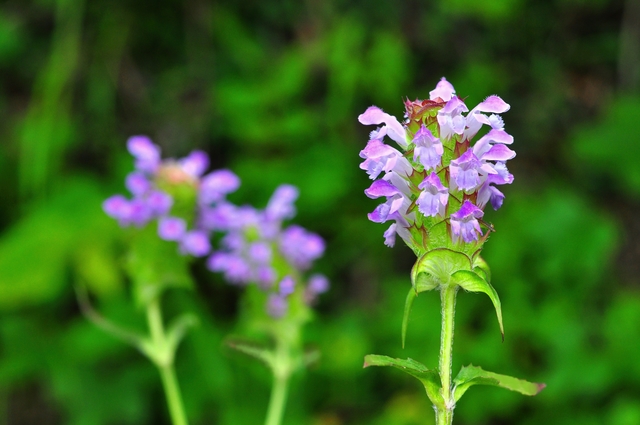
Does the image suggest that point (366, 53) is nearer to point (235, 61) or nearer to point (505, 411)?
point (235, 61)

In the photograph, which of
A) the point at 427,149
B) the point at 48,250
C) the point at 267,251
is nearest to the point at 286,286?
the point at 267,251

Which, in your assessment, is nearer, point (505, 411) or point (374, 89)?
point (505, 411)

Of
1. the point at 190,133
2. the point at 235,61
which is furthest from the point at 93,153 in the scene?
the point at 235,61

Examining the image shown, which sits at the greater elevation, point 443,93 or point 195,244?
point 195,244

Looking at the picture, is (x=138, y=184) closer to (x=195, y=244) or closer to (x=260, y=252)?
(x=195, y=244)

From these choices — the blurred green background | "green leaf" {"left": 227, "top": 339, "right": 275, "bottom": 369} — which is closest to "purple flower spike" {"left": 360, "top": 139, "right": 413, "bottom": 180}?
"green leaf" {"left": 227, "top": 339, "right": 275, "bottom": 369}

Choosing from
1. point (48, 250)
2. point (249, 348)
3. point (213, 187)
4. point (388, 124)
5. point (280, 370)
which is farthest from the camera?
point (48, 250)

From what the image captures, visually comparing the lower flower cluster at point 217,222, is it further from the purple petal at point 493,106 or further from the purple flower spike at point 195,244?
the purple petal at point 493,106
